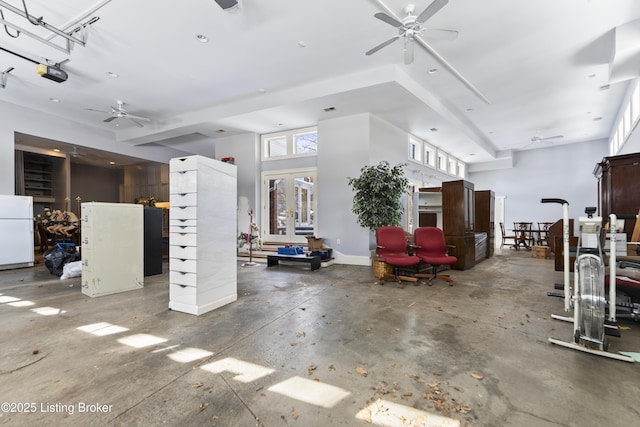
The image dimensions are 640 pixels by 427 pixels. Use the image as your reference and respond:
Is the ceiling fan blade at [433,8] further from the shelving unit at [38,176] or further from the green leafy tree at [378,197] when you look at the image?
the shelving unit at [38,176]

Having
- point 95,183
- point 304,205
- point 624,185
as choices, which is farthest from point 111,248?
point 95,183

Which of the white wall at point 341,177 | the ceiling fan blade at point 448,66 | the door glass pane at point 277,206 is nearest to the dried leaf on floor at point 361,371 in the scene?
the ceiling fan blade at point 448,66

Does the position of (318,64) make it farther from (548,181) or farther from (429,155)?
(548,181)

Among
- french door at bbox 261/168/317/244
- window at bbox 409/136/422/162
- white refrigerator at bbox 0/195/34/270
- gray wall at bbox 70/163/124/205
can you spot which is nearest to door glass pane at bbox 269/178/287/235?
french door at bbox 261/168/317/244

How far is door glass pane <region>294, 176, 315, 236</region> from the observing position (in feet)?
26.8

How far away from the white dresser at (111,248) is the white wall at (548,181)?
14.1 m

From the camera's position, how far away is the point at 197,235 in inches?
131

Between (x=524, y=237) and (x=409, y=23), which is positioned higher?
(x=409, y=23)

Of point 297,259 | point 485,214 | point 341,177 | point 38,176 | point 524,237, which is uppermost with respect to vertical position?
point 38,176

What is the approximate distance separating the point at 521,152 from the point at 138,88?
1462cm

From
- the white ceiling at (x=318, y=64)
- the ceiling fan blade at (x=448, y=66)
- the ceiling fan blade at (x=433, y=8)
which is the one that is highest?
the white ceiling at (x=318, y=64)

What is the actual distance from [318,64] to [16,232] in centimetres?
771

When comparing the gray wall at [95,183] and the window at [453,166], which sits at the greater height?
the window at [453,166]

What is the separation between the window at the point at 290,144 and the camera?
8.12 m
